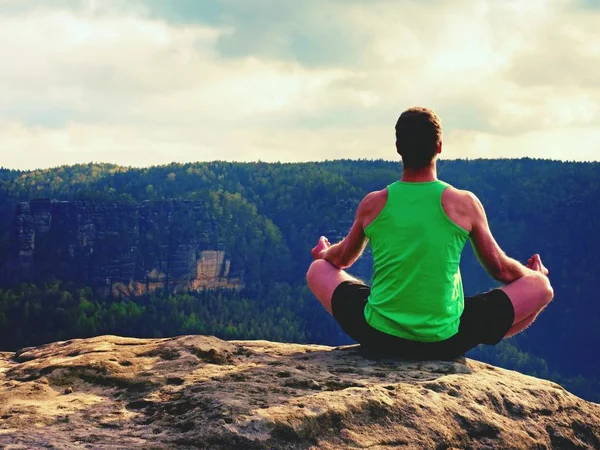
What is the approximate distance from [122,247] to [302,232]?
135 feet

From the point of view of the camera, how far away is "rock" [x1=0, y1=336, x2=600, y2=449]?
14.2ft

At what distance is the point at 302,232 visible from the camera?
160 meters

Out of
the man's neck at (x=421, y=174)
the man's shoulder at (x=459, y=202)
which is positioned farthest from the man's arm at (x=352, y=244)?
the man's shoulder at (x=459, y=202)

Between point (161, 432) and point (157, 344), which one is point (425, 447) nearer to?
point (161, 432)

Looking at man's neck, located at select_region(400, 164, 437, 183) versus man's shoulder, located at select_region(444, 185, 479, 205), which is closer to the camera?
man's shoulder, located at select_region(444, 185, 479, 205)

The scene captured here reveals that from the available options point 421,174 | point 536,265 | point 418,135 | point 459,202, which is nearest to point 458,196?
point 459,202

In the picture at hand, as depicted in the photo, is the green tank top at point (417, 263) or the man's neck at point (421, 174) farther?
the man's neck at point (421, 174)

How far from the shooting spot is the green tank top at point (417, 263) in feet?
18.9

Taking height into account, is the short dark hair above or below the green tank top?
above

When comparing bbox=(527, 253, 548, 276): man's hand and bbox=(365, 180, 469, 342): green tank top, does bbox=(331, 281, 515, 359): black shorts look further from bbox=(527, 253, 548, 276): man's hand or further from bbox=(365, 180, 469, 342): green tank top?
bbox=(527, 253, 548, 276): man's hand

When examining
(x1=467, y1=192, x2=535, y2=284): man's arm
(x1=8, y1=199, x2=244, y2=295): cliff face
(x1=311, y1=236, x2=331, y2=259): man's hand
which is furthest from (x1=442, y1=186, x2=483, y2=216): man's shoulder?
(x1=8, y1=199, x2=244, y2=295): cliff face

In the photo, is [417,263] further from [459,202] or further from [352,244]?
[352,244]

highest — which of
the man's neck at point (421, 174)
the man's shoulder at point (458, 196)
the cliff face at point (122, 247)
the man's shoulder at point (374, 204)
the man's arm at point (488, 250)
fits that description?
the man's neck at point (421, 174)

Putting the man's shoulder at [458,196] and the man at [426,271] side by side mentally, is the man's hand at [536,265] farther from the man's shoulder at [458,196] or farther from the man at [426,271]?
the man's shoulder at [458,196]
